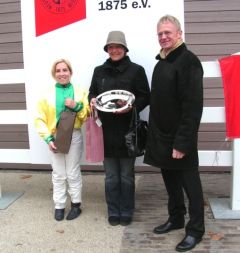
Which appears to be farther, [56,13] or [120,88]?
[56,13]

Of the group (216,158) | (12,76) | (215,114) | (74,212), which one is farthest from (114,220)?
(12,76)

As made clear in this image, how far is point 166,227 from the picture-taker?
4078 millimetres

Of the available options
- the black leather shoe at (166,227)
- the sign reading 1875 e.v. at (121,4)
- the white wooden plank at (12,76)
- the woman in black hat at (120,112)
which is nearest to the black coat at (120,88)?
the woman in black hat at (120,112)

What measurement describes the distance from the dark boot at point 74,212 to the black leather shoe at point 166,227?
2.95ft

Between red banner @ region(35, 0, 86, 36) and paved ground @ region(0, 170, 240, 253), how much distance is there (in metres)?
1.95

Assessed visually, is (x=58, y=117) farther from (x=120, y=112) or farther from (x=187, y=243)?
(x=187, y=243)

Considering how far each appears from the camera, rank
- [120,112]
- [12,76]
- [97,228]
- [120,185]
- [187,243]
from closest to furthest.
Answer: [187,243]
[120,112]
[97,228]
[120,185]
[12,76]

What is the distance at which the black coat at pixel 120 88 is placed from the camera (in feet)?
13.4

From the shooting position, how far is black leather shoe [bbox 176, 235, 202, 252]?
3.70 meters

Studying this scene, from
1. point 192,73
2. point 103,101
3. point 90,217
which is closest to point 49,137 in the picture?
point 103,101

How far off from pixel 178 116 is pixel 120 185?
3.70 feet

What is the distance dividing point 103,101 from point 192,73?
0.98m

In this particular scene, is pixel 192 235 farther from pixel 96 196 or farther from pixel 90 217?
pixel 96 196

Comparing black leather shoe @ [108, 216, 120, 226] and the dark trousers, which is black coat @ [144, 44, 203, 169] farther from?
black leather shoe @ [108, 216, 120, 226]
